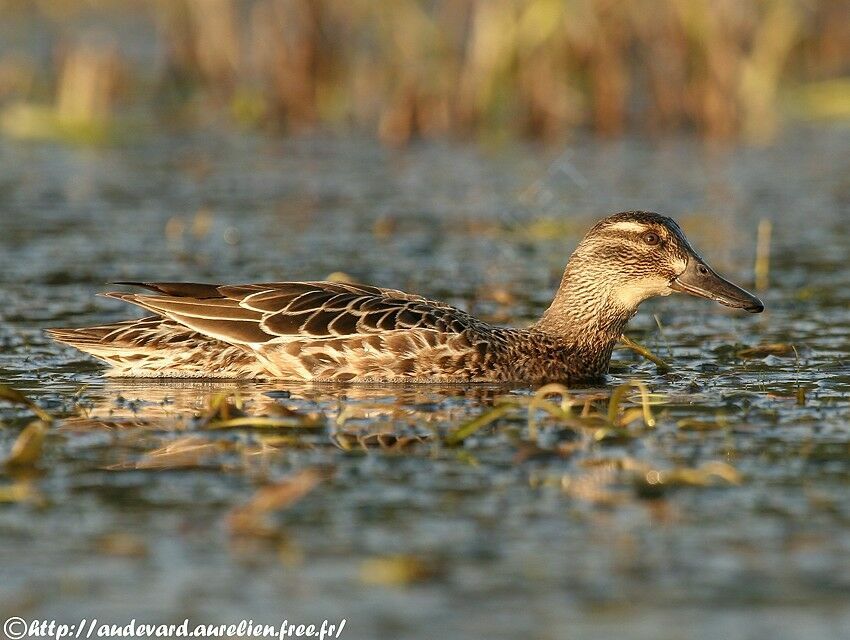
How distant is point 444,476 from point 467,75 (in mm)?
13332

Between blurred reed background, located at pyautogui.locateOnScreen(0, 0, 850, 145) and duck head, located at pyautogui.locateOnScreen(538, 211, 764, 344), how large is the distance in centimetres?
918

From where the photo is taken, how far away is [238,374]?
30.0ft

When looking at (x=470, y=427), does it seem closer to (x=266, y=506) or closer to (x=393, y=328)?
(x=266, y=506)

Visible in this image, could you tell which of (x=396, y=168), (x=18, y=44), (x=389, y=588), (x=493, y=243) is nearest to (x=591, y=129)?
(x=396, y=168)

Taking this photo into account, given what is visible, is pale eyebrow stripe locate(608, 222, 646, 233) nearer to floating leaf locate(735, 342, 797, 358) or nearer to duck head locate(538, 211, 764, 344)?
duck head locate(538, 211, 764, 344)

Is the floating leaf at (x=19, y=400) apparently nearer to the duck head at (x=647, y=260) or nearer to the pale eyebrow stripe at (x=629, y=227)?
the duck head at (x=647, y=260)

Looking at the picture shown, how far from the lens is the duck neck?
9422 millimetres

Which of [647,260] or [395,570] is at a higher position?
[647,260]

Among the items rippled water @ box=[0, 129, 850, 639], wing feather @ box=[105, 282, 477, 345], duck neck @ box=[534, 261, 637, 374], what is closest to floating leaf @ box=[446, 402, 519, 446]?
rippled water @ box=[0, 129, 850, 639]

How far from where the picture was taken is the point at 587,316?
9492mm

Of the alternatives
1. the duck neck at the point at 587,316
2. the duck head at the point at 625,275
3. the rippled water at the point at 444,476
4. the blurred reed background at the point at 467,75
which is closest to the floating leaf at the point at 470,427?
the rippled water at the point at 444,476

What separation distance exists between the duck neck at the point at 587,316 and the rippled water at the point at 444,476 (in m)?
0.23

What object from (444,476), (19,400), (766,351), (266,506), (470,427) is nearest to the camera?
(266,506)

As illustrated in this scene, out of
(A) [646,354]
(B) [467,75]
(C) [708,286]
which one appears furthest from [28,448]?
(B) [467,75]
